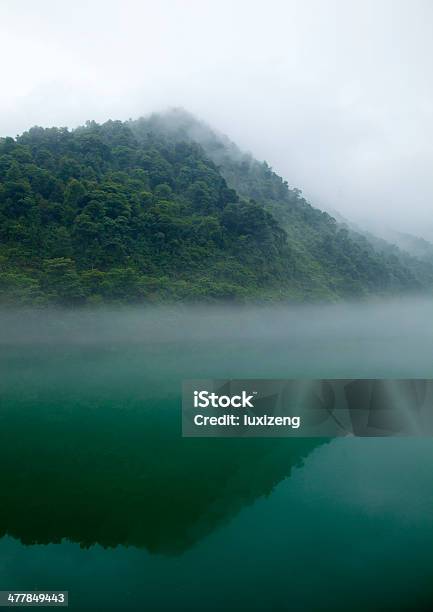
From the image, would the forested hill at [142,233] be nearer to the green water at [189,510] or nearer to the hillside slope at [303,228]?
the hillside slope at [303,228]

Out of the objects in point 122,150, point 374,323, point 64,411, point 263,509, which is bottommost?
point 263,509

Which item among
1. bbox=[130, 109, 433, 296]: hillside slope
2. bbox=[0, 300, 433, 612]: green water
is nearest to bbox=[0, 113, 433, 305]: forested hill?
bbox=[130, 109, 433, 296]: hillside slope

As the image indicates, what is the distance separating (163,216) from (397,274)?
34142 millimetres

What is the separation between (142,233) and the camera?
2852 centimetres

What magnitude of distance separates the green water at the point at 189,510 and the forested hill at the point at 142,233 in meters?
11.4

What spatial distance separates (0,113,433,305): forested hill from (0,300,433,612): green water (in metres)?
11.4

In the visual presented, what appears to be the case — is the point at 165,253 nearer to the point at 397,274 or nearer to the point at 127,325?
the point at 127,325

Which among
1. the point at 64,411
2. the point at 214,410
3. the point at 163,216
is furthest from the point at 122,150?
the point at 214,410

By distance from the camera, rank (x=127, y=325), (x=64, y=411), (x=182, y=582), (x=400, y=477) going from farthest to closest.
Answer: (x=127, y=325) < (x=64, y=411) < (x=400, y=477) < (x=182, y=582)

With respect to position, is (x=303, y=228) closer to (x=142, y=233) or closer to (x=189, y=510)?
(x=142, y=233)

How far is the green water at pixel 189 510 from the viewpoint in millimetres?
5137

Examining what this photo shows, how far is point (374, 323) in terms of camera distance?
3672cm

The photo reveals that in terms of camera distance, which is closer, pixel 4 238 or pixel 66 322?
pixel 66 322

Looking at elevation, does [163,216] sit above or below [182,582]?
above
